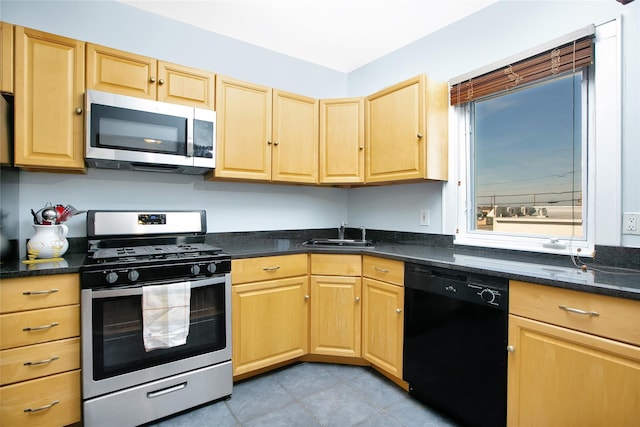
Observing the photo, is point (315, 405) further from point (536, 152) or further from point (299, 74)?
point (299, 74)

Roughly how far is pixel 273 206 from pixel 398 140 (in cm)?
121

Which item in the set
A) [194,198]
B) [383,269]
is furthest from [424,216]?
[194,198]

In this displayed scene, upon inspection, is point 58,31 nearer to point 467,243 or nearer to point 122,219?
point 122,219

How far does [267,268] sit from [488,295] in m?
1.33

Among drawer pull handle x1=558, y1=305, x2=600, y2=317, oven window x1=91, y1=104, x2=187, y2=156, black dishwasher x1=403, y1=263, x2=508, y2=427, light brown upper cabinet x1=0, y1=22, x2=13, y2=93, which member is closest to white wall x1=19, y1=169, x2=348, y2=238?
oven window x1=91, y1=104, x2=187, y2=156

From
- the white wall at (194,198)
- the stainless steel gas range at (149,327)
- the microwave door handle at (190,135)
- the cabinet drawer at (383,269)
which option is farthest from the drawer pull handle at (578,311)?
the microwave door handle at (190,135)

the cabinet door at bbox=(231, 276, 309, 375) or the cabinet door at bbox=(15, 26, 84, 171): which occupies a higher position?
the cabinet door at bbox=(15, 26, 84, 171)

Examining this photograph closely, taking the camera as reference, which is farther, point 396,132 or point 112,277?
point 396,132

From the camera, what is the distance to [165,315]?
5.58 feet

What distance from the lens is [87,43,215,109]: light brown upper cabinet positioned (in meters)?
1.85

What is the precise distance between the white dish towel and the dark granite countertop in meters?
0.37

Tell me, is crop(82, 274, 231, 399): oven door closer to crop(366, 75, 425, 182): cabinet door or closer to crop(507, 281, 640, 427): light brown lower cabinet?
crop(366, 75, 425, 182): cabinet door

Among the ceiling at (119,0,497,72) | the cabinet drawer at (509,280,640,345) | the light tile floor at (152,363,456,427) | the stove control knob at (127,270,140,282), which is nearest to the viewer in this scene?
the cabinet drawer at (509,280,640,345)

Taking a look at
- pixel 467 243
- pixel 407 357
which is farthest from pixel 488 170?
pixel 407 357
